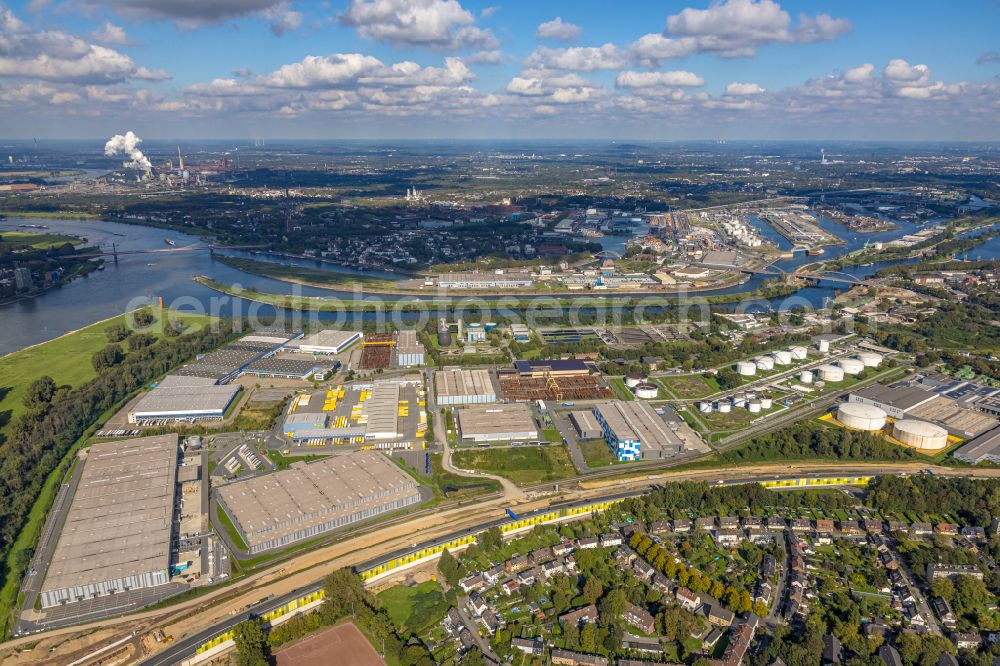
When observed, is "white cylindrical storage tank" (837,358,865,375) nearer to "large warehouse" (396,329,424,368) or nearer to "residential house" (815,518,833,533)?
"residential house" (815,518,833,533)

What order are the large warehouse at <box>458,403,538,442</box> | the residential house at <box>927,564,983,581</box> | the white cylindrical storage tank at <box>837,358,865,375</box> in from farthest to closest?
the white cylindrical storage tank at <box>837,358,865,375</box> → the large warehouse at <box>458,403,538,442</box> → the residential house at <box>927,564,983,581</box>

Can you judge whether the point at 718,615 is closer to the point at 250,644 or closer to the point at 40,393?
the point at 250,644

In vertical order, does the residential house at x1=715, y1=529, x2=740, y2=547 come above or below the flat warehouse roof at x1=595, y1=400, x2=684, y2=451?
below

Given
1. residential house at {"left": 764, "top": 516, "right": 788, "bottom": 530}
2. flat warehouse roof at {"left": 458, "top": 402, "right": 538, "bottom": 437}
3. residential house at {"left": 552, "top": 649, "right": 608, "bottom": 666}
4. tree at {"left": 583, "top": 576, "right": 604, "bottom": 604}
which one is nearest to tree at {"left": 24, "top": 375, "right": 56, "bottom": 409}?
flat warehouse roof at {"left": 458, "top": 402, "right": 538, "bottom": 437}

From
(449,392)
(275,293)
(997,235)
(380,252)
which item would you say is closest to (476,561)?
(449,392)

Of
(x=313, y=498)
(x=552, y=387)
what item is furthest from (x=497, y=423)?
(x=313, y=498)

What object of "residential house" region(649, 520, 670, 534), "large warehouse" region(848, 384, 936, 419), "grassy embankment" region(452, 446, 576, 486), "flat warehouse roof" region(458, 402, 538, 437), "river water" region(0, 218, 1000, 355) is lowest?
"residential house" region(649, 520, 670, 534)

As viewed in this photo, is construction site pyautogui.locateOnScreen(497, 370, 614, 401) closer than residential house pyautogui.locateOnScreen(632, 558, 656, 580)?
No
